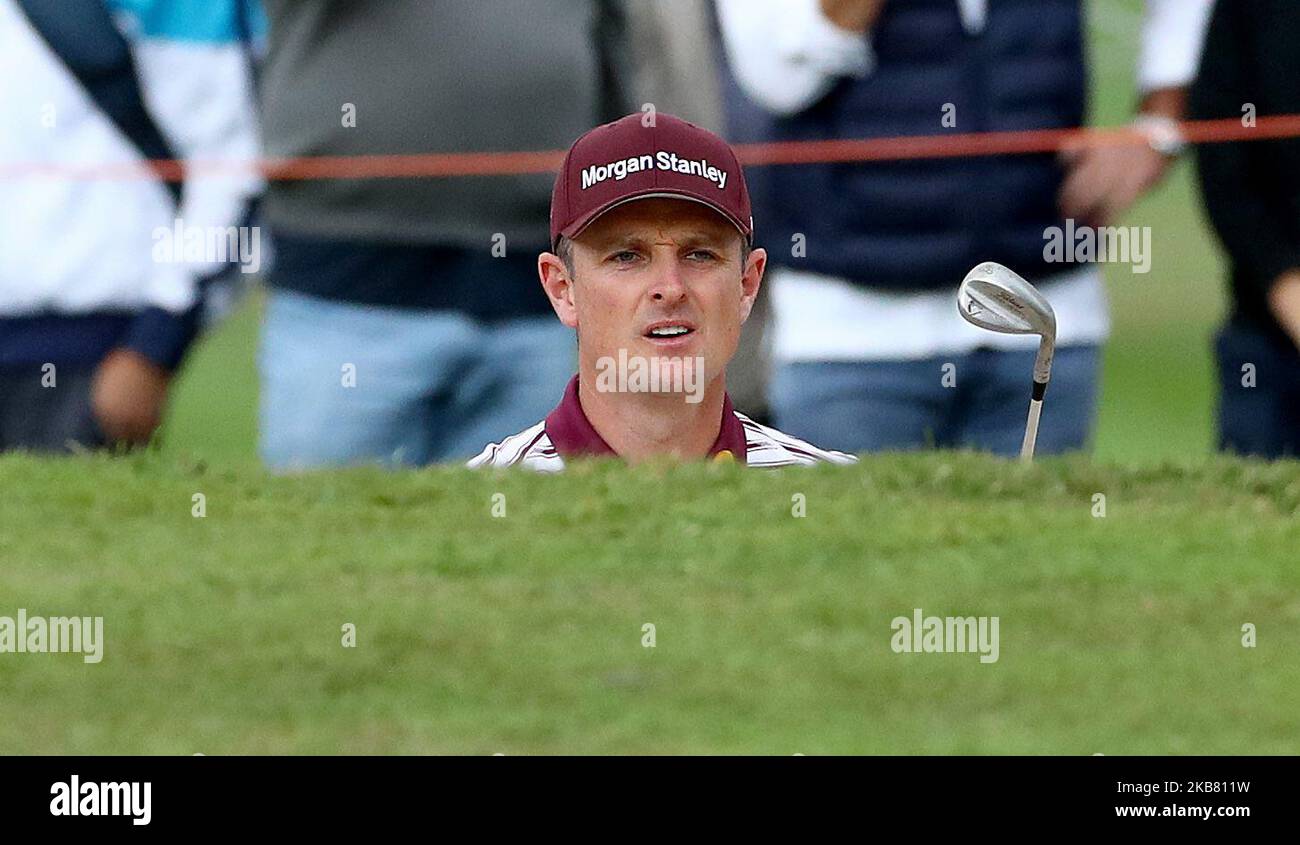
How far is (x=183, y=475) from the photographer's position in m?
5.88

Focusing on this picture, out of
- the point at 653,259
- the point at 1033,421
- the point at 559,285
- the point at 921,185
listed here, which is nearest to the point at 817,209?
the point at 921,185

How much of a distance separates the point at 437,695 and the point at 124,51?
5.59 meters

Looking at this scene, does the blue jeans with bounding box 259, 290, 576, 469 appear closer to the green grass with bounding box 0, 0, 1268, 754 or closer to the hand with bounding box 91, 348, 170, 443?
the hand with bounding box 91, 348, 170, 443

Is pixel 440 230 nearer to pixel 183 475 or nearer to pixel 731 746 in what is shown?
pixel 183 475

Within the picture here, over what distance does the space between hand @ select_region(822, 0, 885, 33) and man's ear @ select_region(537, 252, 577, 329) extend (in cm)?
341

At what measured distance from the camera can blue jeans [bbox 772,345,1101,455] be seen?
27.2 ft

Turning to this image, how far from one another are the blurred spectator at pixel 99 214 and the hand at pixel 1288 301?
3862 mm

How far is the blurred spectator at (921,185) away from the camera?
850 cm

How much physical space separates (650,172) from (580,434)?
2.44ft

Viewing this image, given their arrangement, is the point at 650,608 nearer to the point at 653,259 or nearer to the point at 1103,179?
the point at 653,259

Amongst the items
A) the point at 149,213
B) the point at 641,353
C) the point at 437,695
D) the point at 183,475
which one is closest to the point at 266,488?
the point at 183,475

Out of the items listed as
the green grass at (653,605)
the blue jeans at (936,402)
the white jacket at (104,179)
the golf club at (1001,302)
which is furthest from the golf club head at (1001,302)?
the white jacket at (104,179)

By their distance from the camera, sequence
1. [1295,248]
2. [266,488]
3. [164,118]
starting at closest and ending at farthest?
[266,488], [1295,248], [164,118]

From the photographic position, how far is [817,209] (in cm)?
866
